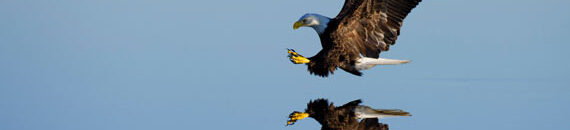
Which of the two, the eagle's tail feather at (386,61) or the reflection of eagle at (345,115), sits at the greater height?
the eagle's tail feather at (386,61)

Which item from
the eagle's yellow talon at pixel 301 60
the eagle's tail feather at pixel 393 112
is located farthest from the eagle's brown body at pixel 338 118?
the eagle's yellow talon at pixel 301 60

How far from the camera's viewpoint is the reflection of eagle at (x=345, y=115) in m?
5.34

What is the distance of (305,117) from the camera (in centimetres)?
552

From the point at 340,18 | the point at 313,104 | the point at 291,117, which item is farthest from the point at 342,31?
the point at 291,117

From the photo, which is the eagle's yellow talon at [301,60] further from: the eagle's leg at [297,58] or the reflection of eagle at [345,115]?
the reflection of eagle at [345,115]

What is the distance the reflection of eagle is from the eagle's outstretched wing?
0.75 m

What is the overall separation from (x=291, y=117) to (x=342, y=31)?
1199mm

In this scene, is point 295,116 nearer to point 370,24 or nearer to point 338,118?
point 338,118

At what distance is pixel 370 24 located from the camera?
6594mm

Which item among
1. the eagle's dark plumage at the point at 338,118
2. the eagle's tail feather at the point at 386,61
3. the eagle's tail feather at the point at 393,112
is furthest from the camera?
the eagle's tail feather at the point at 386,61

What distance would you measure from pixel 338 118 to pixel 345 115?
0.10 m

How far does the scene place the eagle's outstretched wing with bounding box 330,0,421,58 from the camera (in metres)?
6.45

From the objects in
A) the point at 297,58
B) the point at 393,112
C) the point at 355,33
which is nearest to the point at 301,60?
the point at 297,58

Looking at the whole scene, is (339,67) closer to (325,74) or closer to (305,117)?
(325,74)
